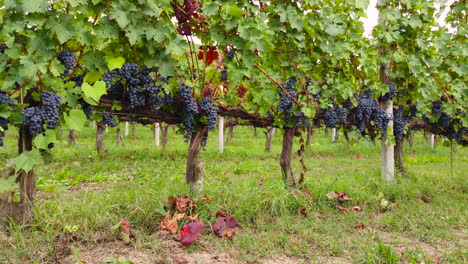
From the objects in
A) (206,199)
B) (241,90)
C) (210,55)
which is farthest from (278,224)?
(241,90)

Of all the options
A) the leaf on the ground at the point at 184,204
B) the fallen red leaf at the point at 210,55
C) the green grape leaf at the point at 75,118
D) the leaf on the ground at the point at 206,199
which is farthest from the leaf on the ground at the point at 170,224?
the fallen red leaf at the point at 210,55

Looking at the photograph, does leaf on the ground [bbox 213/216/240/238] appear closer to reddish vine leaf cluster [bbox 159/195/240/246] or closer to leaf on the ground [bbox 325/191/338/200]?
reddish vine leaf cluster [bbox 159/195/240/246]

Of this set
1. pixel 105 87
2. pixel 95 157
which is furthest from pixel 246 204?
pixel 95 157

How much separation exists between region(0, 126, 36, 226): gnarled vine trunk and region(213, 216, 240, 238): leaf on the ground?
5.56ft

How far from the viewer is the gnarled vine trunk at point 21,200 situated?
315 cm

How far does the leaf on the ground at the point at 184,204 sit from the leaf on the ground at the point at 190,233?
0.96ft

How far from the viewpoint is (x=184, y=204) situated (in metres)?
3.53

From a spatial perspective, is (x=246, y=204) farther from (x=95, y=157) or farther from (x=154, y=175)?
(x=95, y=157)

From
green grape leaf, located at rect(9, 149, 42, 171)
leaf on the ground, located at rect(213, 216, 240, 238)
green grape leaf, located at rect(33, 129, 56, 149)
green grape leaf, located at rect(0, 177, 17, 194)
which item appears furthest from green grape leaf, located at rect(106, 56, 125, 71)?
leaf on the ground, located at rect(213, 216, 240, 238)

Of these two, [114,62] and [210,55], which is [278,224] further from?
[114,62]

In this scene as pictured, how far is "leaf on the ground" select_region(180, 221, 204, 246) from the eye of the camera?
308 centimetres

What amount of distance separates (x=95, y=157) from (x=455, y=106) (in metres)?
8.61

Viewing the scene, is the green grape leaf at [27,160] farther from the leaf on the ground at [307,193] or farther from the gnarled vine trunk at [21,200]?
the leaf on the ground at [307,193]

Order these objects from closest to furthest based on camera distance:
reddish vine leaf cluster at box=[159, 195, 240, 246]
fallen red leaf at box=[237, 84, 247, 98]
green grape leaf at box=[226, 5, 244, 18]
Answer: reddish vine leaf cluster at box=[159, 195, 240, 246] < green grape leaf at box=[226, 5, 244, 18] < fallen red leaf at box=[237, 84, 247, 98]
